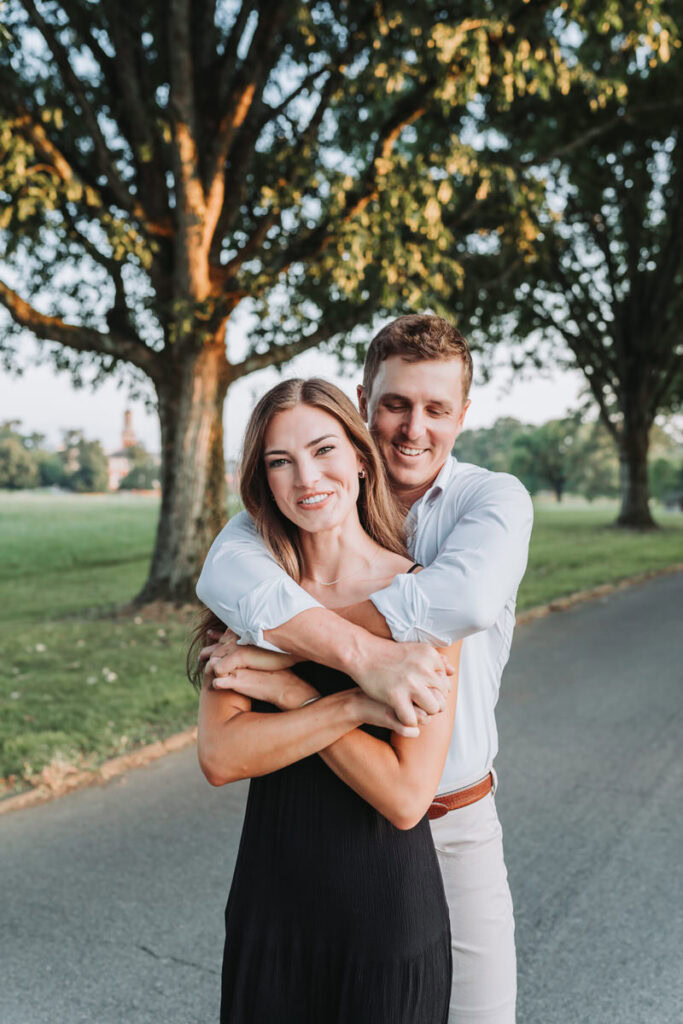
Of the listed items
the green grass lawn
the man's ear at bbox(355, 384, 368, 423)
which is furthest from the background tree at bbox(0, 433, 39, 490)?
the man's ear at bbox(355, 384, 368, 423)

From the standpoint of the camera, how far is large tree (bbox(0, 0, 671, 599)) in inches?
366

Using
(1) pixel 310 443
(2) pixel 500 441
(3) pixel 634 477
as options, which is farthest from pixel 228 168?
(2) pixel 500 441

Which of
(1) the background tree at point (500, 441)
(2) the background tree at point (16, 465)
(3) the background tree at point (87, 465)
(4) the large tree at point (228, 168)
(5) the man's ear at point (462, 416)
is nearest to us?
(5) the man's ear at point (462, 416)

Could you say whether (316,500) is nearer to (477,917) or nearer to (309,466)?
(309,466)

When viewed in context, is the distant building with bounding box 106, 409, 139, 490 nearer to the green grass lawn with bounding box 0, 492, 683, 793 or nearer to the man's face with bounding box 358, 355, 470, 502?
the green grass lawn with bounding box 0, 492, 683, 793

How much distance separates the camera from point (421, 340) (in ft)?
7.75

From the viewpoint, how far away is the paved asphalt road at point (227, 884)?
3307 mm

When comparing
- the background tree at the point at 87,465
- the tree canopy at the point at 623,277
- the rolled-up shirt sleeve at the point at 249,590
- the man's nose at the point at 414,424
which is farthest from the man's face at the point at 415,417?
the background tree at the point at 87,465

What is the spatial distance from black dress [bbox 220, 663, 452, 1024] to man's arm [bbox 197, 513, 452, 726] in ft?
0.43

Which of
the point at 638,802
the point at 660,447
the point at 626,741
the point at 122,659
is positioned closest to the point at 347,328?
the point at 122,659

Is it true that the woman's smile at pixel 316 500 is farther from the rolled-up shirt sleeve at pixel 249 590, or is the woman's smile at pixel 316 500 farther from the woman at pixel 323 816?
the rolled-up shirt sleeve at pixel 249 590

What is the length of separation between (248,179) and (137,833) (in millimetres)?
10470

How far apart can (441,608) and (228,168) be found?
11.4m

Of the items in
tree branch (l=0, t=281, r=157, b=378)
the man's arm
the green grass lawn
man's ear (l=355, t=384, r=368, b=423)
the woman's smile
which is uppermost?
tree branch (l=0, t=281, r=157, b=378)
